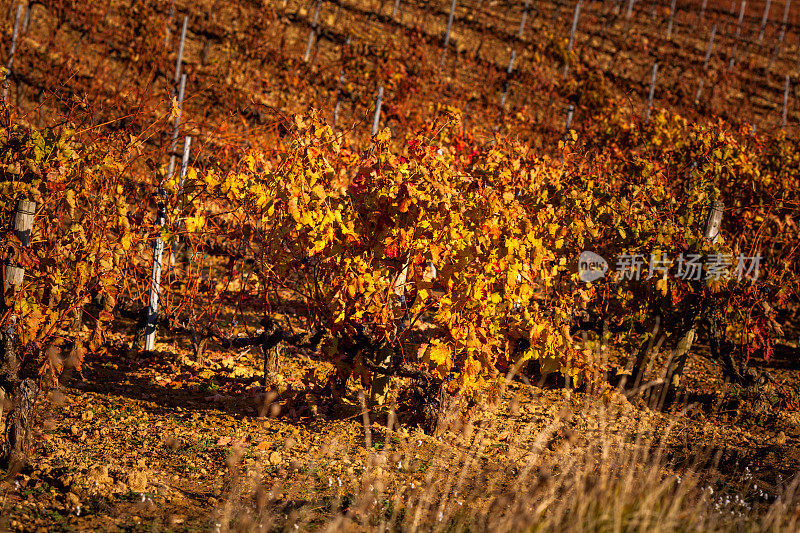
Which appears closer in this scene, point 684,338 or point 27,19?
point 684,338

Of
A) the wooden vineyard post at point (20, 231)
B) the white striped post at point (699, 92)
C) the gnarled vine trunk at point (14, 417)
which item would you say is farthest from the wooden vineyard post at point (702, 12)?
the gnarled vine trunk at point (14, 417)

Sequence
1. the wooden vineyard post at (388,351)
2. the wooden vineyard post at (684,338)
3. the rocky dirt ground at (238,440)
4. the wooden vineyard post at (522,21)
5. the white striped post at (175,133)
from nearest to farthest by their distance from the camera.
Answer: the rocky dirt ground at (238,440), the wooden vineyard post at (388,351), the white striped post at (175,133), the wooden vineyard post at (684,338), the wooden vineyard post at (522,21)

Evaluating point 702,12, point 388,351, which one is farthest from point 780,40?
point 388,351

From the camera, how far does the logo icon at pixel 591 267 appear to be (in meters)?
4.66

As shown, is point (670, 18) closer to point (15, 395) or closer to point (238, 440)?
point (238, 440)

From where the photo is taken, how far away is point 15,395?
3.04 m

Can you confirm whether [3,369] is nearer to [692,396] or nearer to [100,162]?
[100,162]

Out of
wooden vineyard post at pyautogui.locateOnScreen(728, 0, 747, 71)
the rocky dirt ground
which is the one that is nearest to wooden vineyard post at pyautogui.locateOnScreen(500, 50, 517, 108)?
wooden vineyard post at pyautogui.locateOnScreen(728, 0, 747, 71)

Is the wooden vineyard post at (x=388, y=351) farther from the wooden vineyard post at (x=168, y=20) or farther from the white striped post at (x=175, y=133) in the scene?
the wooden vineyard post at (x=168, y=20)

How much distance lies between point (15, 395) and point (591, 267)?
3.56 metres

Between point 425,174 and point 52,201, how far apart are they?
204cm

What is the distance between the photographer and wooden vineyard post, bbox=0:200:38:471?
9.87 ft

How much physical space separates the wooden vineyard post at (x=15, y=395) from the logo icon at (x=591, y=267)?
3352mm

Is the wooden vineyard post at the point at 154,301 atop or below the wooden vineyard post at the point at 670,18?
below
